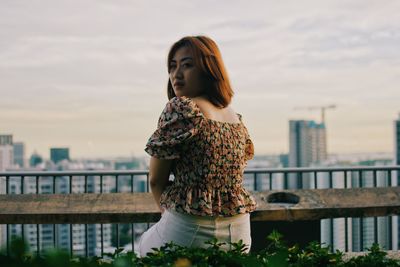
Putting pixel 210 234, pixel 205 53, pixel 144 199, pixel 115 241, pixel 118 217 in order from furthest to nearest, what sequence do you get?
pixel 115 241 → pixel 144 199 → pixel 118 217 → pixel 205 53 → pixel 210 234

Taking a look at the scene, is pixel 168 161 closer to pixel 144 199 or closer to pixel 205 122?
pixel 205 122

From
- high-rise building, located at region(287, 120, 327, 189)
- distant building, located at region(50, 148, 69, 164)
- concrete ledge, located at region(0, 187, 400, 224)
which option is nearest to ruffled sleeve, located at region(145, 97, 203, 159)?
concrete ledge, located at region(0, 187, 400, 224)

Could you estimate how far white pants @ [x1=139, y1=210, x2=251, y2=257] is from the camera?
2441mm

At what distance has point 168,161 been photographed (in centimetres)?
256

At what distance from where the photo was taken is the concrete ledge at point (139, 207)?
4.18 m

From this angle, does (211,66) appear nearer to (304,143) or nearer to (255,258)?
(255,258)

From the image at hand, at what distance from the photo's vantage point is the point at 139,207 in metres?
4.29

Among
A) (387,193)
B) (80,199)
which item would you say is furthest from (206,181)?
(387,193)

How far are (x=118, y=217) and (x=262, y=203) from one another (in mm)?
1091

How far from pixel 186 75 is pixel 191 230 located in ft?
2.27

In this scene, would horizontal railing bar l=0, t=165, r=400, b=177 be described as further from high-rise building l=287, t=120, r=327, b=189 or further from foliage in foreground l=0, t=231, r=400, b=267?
high-rise building l=287, t=120, r=327, b=189

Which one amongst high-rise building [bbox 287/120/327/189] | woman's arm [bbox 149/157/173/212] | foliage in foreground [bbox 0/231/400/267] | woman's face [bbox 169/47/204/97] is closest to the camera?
foliage in foreground [bbox 0/231/400/267]

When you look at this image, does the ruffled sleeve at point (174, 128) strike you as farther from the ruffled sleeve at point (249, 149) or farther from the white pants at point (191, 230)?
the ruffled sleeve at point (249, 149)

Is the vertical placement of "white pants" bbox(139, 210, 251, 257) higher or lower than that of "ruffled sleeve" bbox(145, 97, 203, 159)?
lower
